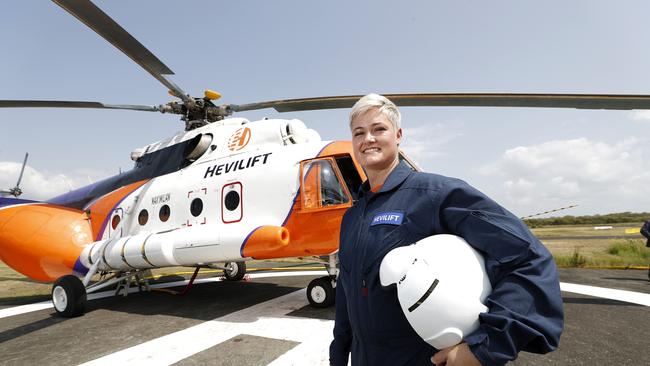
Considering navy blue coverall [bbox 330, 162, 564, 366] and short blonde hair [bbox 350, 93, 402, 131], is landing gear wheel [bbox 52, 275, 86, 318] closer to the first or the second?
navy blue coverall [bbox 330, 162, 564, 366]

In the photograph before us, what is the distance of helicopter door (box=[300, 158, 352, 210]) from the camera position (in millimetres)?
5828

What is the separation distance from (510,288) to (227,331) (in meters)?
4.83

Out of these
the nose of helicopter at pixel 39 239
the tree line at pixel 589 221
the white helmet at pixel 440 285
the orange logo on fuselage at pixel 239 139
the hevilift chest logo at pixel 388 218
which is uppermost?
the orange logo on fuselage at pixel 239 139

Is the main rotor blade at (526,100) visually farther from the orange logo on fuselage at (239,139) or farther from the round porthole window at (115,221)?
the round porthole window at (115,221)

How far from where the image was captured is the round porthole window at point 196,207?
704cm

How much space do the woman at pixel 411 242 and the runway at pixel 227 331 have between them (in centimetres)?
257

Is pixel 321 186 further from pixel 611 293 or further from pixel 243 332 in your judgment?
pixel 611 293

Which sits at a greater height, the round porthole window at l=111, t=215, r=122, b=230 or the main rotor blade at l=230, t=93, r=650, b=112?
the main rotor blade at l=230, t=93, r=650, b=112

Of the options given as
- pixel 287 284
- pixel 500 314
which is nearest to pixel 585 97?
pixel 500 314

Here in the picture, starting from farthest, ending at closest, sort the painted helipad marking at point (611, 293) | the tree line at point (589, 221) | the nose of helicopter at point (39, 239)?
1. the tree line at point (589, 221)
2. the nose of helicopter at point (39, 239)
3. the painted helipad marking at point (611, 293)

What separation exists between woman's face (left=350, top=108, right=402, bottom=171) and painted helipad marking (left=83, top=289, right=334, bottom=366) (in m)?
2.95

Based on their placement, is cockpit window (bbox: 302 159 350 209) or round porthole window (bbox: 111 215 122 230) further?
round porthole window (bbox: 111 215 122 230)

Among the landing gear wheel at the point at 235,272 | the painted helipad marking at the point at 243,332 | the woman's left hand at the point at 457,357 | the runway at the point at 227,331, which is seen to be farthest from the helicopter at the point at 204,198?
the woman's left hand at the point at 457,357

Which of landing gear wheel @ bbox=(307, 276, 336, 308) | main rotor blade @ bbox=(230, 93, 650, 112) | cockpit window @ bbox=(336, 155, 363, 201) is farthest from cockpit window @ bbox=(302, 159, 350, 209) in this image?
landing gear wheel @ bbox=(307, 276, 336, 308)
